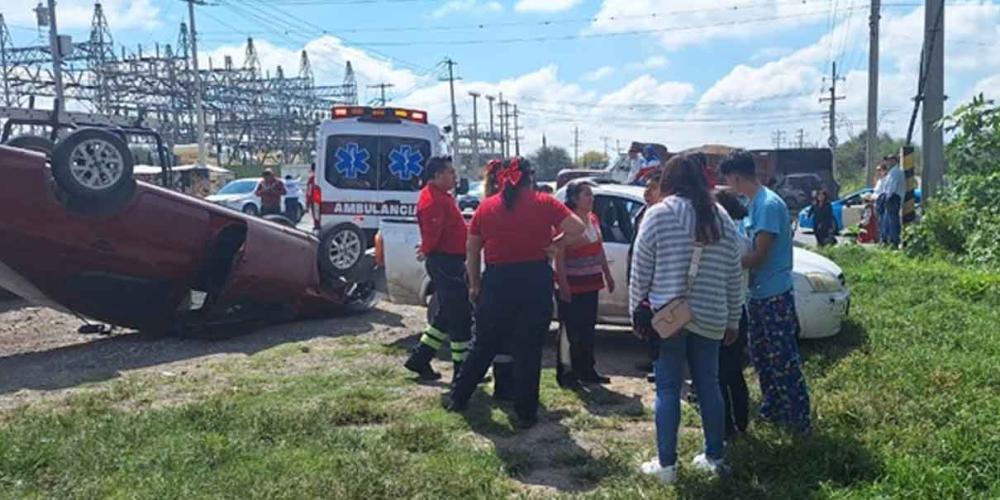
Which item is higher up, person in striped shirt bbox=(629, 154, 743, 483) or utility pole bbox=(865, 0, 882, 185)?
utility pole bbox=(865, 0, 882, 185)

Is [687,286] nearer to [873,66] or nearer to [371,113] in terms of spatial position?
[371,113]

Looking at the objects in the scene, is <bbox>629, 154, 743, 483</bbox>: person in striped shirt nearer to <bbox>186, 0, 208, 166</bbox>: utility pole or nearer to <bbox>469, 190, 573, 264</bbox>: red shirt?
<bbox>469, 190, 573, 264</bbox>: red shirt

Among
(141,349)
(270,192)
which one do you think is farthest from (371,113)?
(141,349)

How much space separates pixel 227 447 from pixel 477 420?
1587mm

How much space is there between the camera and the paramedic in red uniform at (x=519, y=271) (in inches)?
216

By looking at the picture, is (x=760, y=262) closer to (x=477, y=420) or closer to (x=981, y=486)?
(x=981, y=486)

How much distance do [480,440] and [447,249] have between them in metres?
1.65

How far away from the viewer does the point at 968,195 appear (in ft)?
41.8

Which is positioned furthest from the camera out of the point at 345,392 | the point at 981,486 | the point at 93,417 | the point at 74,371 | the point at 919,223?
the point at 919,223

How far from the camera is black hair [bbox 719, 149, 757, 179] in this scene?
4.78 metres

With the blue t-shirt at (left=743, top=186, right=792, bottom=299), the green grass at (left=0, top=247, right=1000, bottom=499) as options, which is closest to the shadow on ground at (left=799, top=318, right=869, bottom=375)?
the green grass at (left=0, top=247, right=1000, bottom=499)

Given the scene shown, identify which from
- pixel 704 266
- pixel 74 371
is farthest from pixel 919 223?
pixel 74 371

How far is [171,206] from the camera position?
27.0ft

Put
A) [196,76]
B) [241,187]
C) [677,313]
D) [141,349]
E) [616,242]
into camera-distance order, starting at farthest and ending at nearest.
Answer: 1. [196,76]
2. [241,187]
3. [141,349]
4. [616,242]
5. [677,313]
